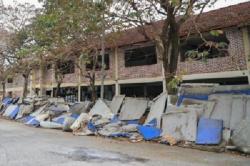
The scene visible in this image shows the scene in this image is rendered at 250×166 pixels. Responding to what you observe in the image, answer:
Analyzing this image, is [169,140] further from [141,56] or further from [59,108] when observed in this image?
[141,56]

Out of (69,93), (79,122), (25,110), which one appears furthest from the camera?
(69,93)

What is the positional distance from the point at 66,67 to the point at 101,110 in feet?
39.5

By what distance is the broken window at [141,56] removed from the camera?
22.7 metres

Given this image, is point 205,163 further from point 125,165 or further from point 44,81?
point 44,81

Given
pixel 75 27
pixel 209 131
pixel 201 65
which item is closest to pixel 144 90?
pixel 201 65

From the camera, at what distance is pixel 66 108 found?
19281 millimetres

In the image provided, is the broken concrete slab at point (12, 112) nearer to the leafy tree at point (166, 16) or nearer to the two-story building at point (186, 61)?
the two-story building at point (186, 61)

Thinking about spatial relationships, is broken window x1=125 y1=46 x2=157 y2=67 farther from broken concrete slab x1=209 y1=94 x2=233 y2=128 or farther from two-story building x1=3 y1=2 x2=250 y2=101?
broken concrete slab x1=209 y1=94 x2=233 y2=128

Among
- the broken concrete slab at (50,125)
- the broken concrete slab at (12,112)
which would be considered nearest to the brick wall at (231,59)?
the broken concrete slab at (50,125)

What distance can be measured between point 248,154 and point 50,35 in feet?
42.1

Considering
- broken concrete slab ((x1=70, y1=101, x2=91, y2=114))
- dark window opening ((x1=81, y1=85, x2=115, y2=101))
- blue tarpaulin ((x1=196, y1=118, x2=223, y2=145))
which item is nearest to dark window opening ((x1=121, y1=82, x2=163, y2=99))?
dark window opening ((x1=81, y1=85, x2=115, y2=101))

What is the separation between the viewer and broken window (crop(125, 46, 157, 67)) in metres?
22.7

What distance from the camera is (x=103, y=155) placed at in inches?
361

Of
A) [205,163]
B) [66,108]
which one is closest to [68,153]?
[205,163]
